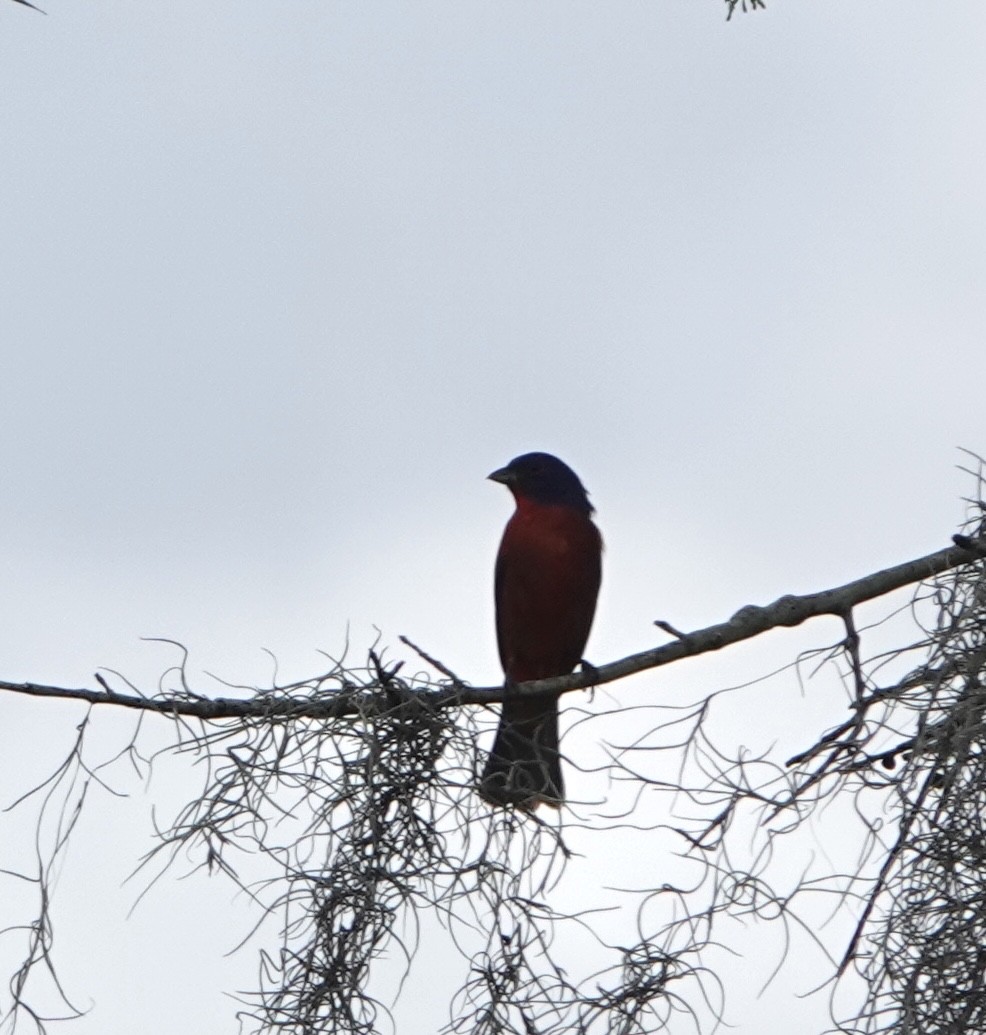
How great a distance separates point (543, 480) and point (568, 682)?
2.79 metres

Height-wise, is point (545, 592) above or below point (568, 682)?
above

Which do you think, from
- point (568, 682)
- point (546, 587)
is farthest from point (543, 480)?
point (568, 682)

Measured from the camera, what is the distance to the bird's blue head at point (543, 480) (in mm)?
6949

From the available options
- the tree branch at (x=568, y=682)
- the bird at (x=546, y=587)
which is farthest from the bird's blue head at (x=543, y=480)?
the tree branch at (x=568, y=682)

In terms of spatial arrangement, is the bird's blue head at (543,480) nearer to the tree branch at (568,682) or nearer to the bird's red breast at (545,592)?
the bird's red breast at (545,592)

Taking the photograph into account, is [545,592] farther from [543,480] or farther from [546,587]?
[543,480]

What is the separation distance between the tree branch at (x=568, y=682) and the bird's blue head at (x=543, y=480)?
2.65 meters

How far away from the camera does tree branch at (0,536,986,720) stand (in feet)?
11.5

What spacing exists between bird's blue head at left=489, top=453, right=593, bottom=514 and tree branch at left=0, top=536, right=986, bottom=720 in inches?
104

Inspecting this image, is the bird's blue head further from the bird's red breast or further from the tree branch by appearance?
the tree branch

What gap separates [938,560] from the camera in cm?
362

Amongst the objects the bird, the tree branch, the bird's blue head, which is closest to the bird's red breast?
the bird

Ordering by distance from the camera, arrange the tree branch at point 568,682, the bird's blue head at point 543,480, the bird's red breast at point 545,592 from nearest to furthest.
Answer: the tree branch at point 568,682 < the bird's red breast at point 545,592 < the bird's blue head at point 543,480

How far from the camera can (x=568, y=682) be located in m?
4.30
